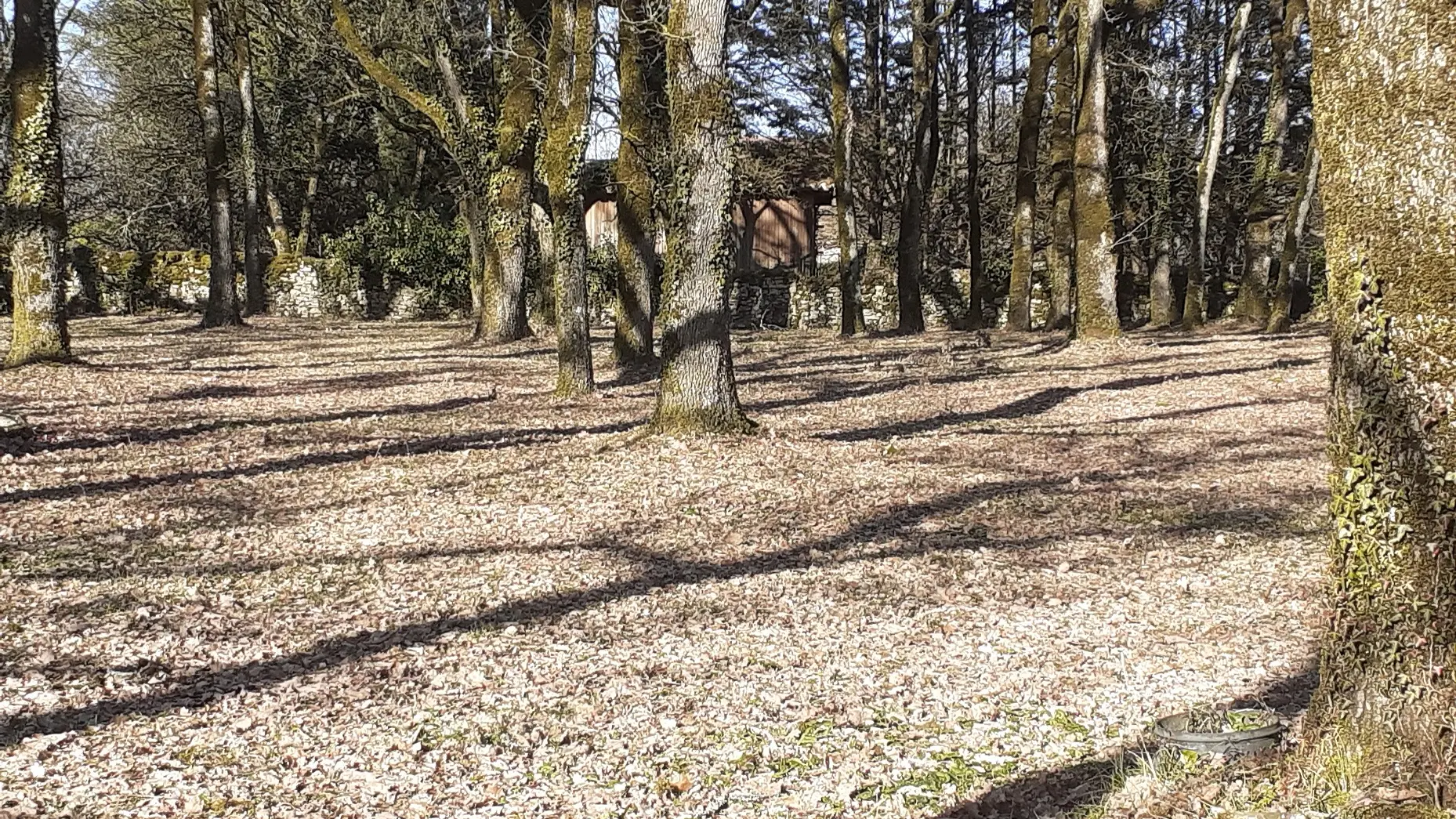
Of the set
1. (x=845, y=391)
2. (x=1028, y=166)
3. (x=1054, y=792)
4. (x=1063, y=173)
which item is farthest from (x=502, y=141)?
(x=1054, y=792)

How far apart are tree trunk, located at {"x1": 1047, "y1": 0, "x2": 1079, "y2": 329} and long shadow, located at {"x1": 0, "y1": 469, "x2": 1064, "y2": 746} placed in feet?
46.0

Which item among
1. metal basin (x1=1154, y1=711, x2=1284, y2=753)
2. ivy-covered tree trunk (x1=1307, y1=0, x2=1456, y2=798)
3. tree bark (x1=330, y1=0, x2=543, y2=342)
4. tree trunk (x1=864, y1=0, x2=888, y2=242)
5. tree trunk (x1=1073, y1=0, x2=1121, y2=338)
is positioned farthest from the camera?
tree trunk (x1=864, y1=0, x2=888, y2=242)

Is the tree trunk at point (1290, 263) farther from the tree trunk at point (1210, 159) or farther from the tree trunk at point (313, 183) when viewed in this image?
the tree trunk at point (313, 183)

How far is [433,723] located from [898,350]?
1481 cm

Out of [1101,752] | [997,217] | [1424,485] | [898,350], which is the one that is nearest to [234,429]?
[1101,752]

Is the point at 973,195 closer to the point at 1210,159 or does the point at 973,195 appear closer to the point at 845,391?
the point at 1210,159

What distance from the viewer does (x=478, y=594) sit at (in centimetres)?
562

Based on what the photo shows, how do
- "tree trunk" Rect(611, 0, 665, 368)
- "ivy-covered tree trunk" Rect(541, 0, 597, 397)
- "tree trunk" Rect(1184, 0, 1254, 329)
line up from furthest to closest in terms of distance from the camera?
"tree trunk" Rect(1184, 0, 1254, 329) → "tree trunk" Rect(611, 0, 665, 368) → "ivy-covered tree trunk" Rect(541, 0, 597, 397)

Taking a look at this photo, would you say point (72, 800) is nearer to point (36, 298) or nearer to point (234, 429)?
point (234, 429)

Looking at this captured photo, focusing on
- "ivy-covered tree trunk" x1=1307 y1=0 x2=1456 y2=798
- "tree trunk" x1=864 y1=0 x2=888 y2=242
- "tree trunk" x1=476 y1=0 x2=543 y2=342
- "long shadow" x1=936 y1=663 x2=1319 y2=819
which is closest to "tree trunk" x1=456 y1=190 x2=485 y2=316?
"tree trunk" x1=476 y1=0 x2=543 y2=342

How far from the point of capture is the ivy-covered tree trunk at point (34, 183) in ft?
36.4

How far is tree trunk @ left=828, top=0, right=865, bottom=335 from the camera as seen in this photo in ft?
67.1

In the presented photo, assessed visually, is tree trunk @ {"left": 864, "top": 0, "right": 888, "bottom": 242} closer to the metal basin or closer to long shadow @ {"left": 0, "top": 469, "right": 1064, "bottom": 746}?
long shadow @ {"left": 0, "top": 469, "right": 1064, "bottom": 746}

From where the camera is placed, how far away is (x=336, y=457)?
343 inches
